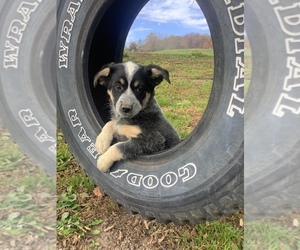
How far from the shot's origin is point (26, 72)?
6.90 ft

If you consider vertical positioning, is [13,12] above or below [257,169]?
above

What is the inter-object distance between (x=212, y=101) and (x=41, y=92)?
2.62ft

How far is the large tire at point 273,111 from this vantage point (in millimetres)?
1495

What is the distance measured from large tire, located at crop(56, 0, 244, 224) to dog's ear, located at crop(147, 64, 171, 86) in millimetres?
319

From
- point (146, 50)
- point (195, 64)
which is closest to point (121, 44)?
point (146, 50)

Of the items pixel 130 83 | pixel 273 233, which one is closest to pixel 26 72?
pixel 130 83

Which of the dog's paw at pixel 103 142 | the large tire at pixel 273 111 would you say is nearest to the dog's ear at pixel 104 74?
the dog's paw at pixel 103 142

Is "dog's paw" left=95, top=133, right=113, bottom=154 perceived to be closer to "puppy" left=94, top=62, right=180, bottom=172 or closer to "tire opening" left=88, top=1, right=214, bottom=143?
"puppy" left=94, top=62, right=180, bottom=172

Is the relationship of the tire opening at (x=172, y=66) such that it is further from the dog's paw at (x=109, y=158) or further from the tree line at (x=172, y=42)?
the dog's paw at (x=109, y=158)

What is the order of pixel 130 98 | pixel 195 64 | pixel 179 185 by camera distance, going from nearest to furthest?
1. pixel 179 185
2. pixel 130 98
3. pixel 195 64

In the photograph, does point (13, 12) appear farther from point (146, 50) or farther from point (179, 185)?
point (179, 185)

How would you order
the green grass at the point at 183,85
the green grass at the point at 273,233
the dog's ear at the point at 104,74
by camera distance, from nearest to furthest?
the green grass at the point at 273,233
the dog's ear at the point at 104,74
the green grass at the point at 183,85

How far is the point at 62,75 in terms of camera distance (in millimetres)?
2299

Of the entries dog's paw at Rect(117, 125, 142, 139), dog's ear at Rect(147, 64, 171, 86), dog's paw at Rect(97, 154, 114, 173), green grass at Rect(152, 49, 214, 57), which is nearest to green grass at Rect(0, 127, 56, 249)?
dog's paw at Rect(97, 154, 114, 173)
